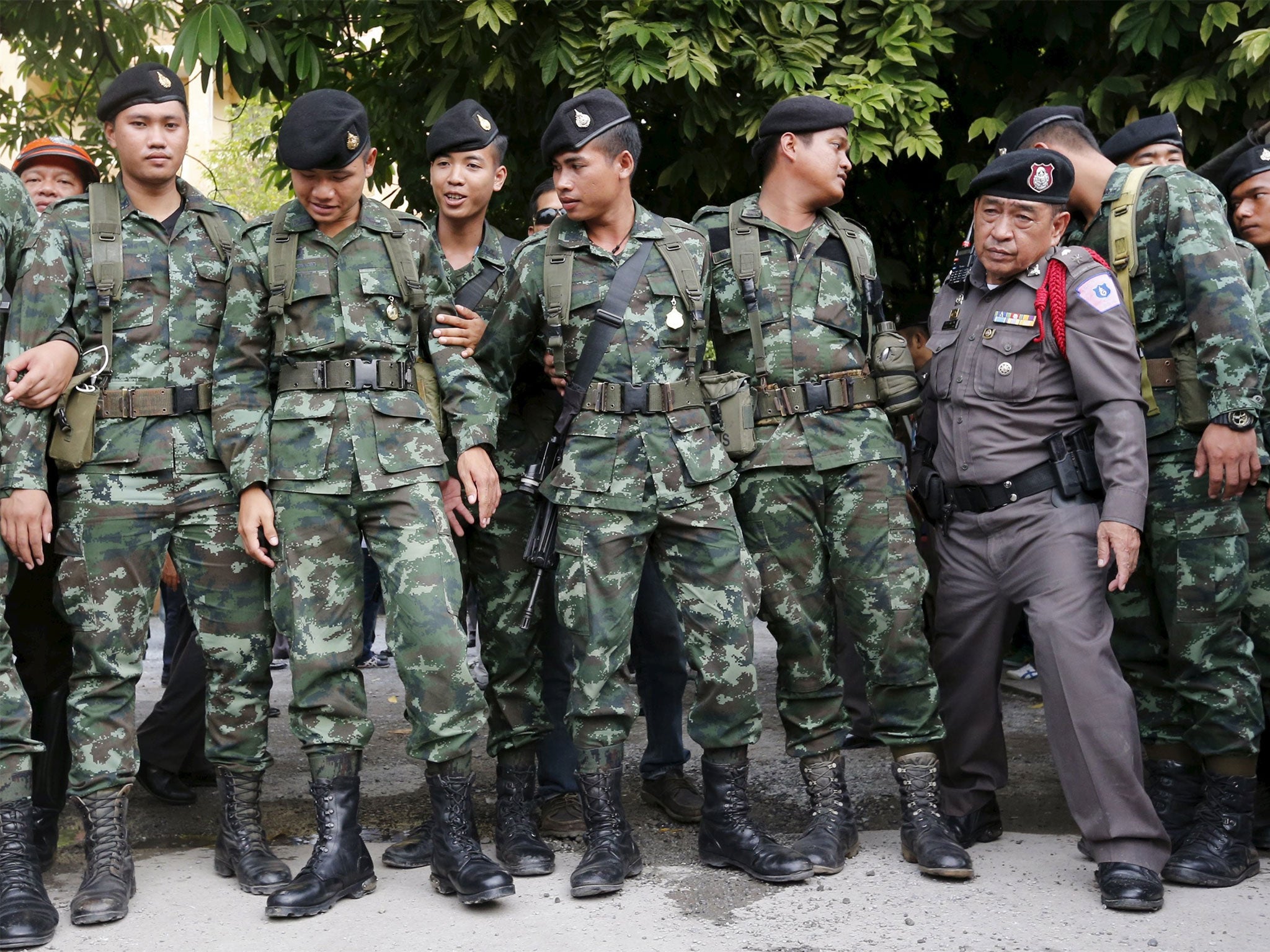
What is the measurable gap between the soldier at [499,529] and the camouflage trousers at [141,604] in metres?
0.69

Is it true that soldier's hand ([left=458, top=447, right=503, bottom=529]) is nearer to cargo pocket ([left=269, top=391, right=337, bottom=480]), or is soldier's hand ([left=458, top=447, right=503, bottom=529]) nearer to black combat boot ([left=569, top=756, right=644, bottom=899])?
cargo pocket ([left=269, top=391, right=337, bottom=480])

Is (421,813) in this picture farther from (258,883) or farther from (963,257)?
(963,257)

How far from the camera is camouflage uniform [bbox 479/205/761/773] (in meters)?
4.38

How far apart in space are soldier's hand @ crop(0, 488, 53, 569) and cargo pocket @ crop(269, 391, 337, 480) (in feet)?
2.24

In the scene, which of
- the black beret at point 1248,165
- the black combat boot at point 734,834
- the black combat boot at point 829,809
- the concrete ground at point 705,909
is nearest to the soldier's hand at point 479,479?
the black combat boot at point 734,834

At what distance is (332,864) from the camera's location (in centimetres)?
419

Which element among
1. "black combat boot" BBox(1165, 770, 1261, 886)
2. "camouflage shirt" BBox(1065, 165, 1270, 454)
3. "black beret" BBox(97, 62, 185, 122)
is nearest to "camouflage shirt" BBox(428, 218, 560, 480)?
"black beret" BBox(97, 62, 185, 122)

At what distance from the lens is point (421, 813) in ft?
17.5

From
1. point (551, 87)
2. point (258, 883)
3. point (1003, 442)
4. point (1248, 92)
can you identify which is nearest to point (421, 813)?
point (258, 883)

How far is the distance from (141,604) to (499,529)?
1.19 metres

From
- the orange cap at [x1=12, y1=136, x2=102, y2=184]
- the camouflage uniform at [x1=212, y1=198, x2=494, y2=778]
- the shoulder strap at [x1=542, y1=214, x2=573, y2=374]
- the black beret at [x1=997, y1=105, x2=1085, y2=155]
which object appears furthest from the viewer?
the orange cap at [x1=12, y1=136, x2=102, y2=184]

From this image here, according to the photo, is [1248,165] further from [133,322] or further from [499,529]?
[133,322]

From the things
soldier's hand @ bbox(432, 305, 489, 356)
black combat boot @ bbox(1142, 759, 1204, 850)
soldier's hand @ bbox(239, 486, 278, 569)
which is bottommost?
black combat boot @ bbox(1142, 759, 1204, 850)

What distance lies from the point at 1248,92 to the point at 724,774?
3.55 metres
